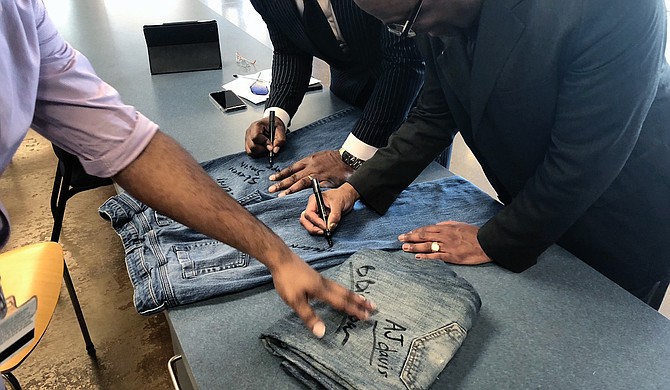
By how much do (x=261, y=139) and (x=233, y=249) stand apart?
1.61ft

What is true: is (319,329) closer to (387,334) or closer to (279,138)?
(387,334)

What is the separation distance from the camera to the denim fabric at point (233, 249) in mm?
967

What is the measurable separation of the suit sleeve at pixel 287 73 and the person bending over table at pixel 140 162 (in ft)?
2.49

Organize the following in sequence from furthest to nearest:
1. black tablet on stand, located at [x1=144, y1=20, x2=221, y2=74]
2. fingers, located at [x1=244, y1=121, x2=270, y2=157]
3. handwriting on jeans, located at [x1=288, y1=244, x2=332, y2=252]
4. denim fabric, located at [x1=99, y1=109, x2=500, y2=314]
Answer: black tablet on stand, located at [x1=144, y1=20, x2=221, y2=74]
fingers, located at [x1=244, y1=121, x2=270, y2=157]
handwriting on jeans, located at [x1=288, y1=244, x2=332, y2=252]
denim fabric, located at [x1=99, y1=109, x2=500, y2=314]

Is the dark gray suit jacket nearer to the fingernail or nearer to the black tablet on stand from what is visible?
the fingernail

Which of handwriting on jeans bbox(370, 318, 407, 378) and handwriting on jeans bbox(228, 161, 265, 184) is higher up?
handwriting on jeans bbox(370, 318, 407, 378)

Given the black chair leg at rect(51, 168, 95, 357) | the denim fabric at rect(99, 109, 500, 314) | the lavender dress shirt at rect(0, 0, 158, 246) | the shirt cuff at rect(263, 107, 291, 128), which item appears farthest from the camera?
the black chair leg at rect(51, 168, 95, 357)

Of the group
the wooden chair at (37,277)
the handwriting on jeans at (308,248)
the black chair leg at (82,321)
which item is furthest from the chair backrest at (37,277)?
the handwriting on jeans at (308,248)

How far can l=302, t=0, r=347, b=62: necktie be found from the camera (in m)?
1.39

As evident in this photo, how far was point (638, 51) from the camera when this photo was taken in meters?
0.78


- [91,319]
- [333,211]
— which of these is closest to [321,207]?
[333,211]

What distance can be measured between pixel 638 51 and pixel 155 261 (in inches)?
34.4

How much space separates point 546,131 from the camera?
3.10 ft

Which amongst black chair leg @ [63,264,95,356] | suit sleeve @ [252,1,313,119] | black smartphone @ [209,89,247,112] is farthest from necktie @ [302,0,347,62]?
black chair leg @ [63,264,95,356]
